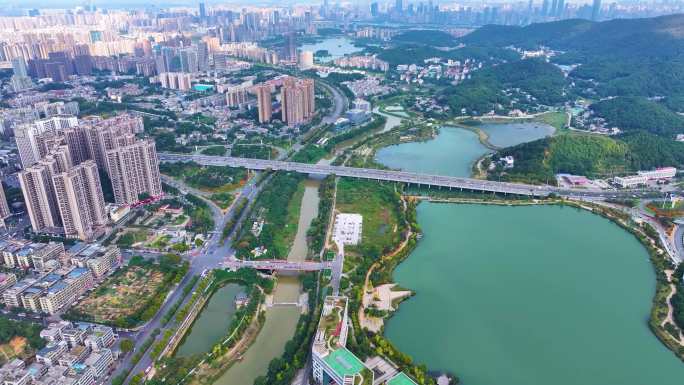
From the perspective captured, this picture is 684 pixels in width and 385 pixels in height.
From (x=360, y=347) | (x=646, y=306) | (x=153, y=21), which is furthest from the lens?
(x=153, y=21)

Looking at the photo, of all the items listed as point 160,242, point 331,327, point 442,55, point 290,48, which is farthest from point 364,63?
point 331,327

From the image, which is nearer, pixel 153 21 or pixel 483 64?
pixel 483 64

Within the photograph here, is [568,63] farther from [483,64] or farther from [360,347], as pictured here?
[360,347]

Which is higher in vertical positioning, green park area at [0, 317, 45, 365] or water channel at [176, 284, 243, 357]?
green park area at [0, 317, 45, 365]

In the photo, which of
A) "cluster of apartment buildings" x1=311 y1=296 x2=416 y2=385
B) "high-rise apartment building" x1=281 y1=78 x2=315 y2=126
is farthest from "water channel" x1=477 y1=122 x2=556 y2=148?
"cluster of apartment buildings" x1=311 y1=296 x2=416 y2=385

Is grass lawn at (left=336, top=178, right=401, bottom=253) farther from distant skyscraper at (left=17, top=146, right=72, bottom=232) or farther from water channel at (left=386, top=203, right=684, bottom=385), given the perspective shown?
distant skyscraper at (left=17, top=146, right=72, bottom=232)

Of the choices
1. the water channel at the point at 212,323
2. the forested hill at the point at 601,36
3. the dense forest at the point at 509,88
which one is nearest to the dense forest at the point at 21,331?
the water channel at the point at 212,323

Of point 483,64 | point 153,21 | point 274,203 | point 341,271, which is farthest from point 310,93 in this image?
point 153,21

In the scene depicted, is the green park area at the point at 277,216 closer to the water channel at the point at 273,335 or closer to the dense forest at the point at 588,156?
the water channel at the point at 273,335
